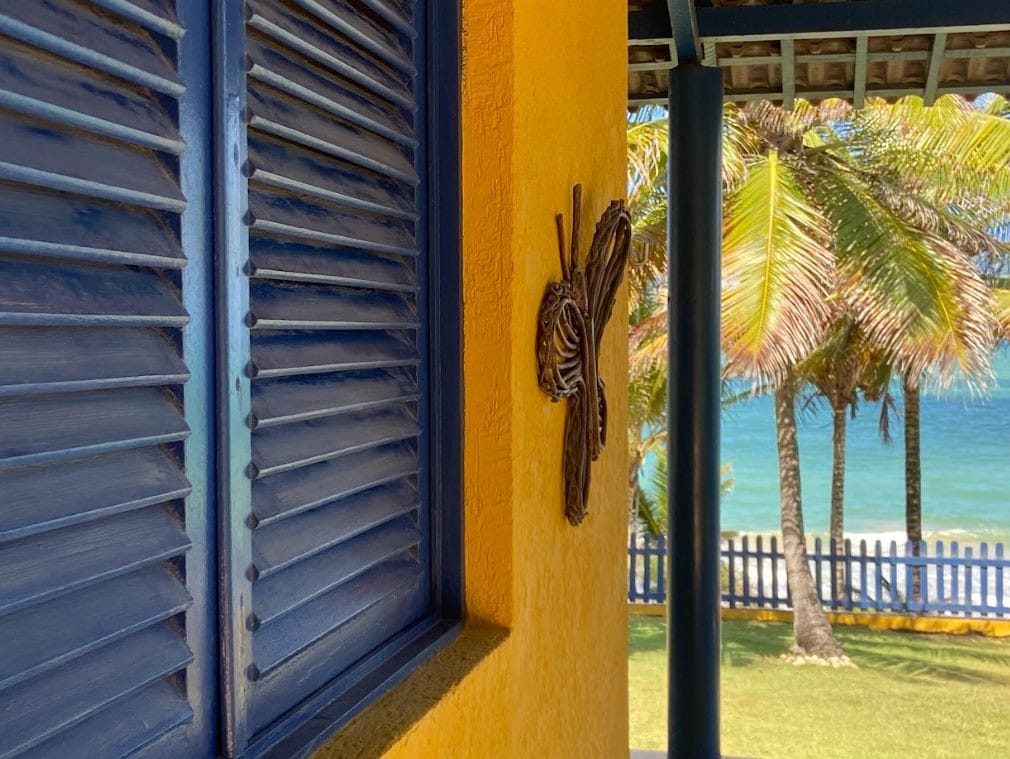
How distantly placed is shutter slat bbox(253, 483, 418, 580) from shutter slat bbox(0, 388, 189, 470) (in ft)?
0.63

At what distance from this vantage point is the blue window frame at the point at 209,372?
754 millimetres

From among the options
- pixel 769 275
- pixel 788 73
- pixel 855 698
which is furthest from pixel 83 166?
pixel 855 698

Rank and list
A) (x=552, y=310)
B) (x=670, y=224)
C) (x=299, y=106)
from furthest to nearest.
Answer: (x=670, y=224)
(x=552, y=310)
(x=299, y=106)

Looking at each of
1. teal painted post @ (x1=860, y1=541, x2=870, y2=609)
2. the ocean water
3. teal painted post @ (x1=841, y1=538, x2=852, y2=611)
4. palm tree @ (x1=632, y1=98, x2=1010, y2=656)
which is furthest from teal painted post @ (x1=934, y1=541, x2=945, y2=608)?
the ocean water

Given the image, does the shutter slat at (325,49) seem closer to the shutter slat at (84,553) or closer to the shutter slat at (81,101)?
the shutter slat at (81,101)

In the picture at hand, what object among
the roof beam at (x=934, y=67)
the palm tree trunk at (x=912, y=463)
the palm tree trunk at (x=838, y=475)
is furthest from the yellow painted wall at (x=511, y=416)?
the palm tree trunk at (x=912, y=463)

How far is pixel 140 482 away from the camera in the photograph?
34.1 inches

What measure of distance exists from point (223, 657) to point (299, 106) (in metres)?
0.55

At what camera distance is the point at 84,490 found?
2.62 feet

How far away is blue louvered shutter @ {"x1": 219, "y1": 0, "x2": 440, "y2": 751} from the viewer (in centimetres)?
103

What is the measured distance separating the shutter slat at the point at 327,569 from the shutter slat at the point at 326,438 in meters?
0.10

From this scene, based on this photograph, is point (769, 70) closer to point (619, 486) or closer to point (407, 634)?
point (619, 486)

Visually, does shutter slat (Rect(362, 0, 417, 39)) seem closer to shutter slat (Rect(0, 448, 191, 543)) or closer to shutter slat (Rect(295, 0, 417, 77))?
shutter slat (Rect(295, 0, 417, 77))

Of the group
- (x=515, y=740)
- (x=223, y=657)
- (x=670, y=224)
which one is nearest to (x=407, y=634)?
(x=515, y=740)
